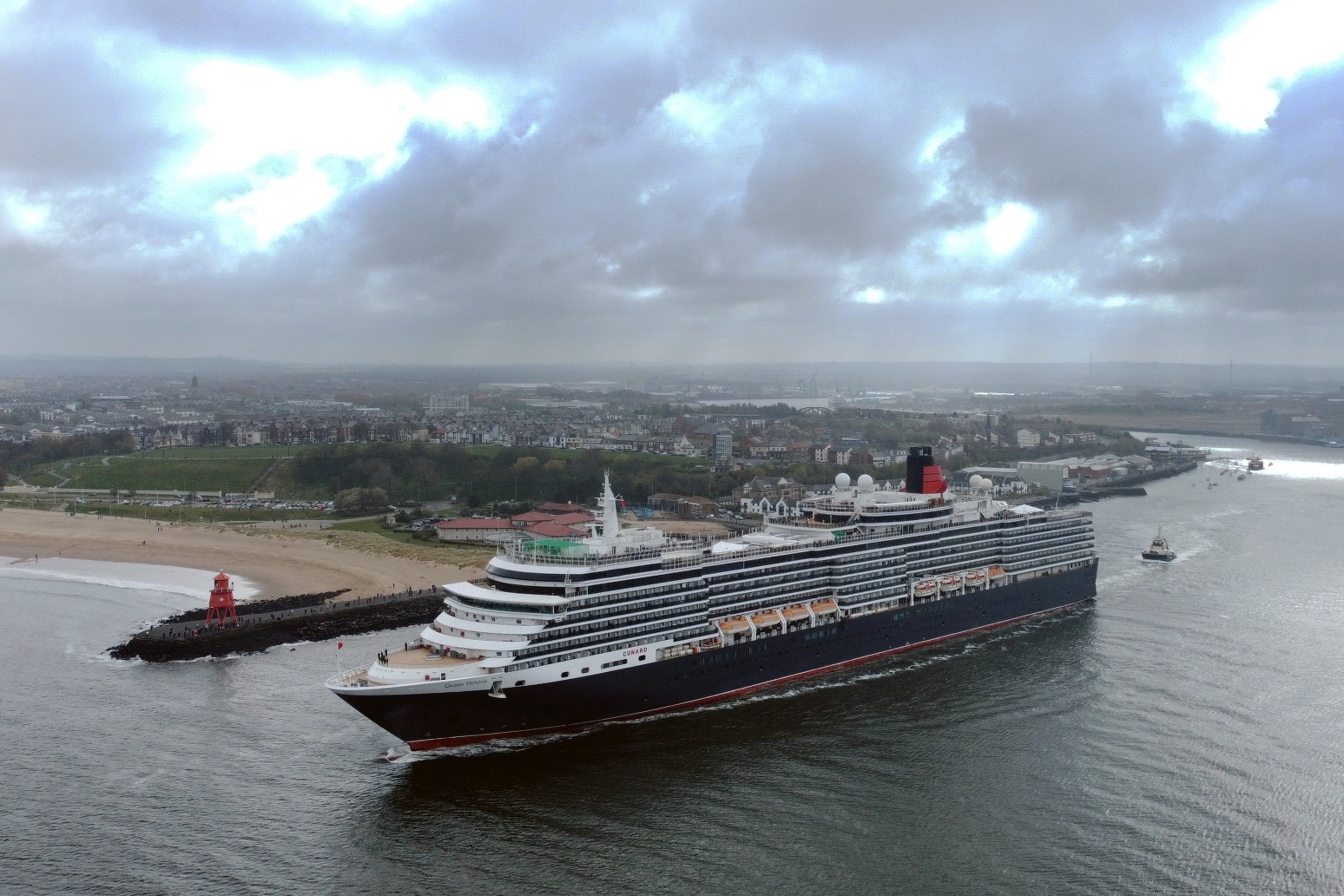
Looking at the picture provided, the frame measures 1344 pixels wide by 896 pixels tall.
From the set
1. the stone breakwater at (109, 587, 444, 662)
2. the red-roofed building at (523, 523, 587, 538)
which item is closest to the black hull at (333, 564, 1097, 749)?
the stone breakwater at (109, 587, 444, 662)

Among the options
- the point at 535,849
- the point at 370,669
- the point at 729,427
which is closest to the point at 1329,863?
the point at 535,849

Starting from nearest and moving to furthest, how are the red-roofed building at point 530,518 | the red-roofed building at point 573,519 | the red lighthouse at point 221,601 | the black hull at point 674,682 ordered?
the black hull at point 674,682 < the red lighthouse at point 221,601 < the red-roofed building at point 573,519 < the red-roofed building at point 530,518

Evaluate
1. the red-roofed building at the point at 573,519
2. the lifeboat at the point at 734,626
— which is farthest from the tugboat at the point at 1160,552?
the red-roofed building at the point at 573,519

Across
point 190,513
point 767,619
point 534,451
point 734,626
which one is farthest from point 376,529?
point 734,626

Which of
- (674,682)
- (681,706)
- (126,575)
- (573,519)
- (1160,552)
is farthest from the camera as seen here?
(573,519)

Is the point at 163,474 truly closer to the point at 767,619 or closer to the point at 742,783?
the point at 767,619

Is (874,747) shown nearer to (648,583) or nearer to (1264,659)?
(648,583)

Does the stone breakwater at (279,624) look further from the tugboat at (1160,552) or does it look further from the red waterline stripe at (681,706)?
the tugboat at (1160,552)
